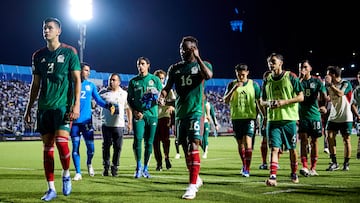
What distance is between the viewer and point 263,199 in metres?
6.74

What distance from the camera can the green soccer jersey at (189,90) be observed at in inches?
295

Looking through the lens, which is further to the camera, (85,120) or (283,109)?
(85,120)

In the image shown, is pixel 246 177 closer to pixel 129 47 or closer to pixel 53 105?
pixel 53 105

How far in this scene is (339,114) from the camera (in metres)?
12.0

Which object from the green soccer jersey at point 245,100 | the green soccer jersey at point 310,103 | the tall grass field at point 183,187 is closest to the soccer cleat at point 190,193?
the tall grass field at point 183,187

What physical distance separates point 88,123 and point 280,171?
4.41 m

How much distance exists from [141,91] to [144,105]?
30 centimetres

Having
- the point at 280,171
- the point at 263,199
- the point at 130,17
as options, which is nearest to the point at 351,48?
the point at 130,17

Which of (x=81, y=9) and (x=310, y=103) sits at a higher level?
(x=81, y=9)

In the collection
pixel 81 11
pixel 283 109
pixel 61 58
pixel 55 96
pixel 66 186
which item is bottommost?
pixel 66 186

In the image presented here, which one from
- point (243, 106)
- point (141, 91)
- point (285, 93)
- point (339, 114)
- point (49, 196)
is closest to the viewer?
point (49, 196)

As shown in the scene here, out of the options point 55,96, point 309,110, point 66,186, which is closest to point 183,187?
point 66,186

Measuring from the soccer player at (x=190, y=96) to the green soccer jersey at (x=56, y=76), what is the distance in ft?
4.85

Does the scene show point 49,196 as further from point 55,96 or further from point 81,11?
point 81,11
